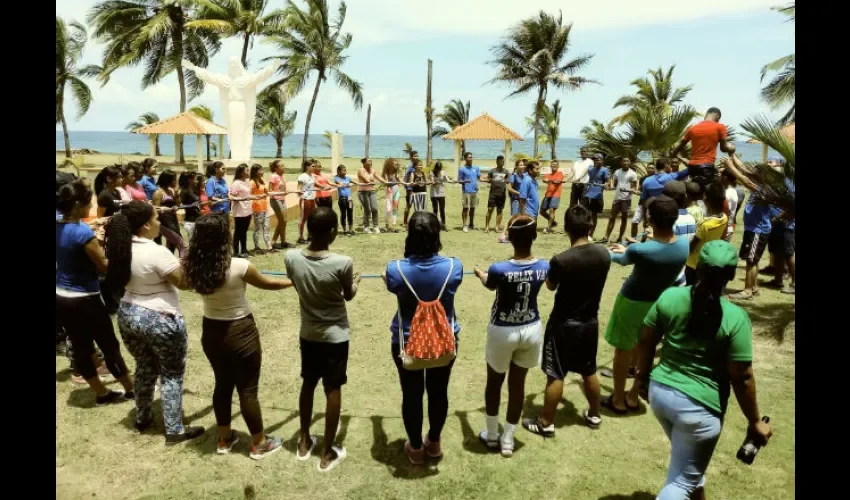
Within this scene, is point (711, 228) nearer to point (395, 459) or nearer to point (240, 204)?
point (395, 459)

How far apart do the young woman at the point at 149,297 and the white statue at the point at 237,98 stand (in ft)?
76.4

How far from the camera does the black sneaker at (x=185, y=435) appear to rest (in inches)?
167

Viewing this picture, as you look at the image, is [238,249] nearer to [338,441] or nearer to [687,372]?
[338,441]

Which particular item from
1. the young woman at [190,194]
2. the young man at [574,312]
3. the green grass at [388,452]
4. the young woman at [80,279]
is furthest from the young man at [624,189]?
the young woman at [80,279]

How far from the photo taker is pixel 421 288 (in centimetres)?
358

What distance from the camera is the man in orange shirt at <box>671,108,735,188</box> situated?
7066 mm

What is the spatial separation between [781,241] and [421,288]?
7.14 meters

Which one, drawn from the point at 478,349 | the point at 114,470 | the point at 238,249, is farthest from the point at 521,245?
the point at 238,249

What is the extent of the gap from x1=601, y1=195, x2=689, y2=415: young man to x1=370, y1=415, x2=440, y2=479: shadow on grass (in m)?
1.80

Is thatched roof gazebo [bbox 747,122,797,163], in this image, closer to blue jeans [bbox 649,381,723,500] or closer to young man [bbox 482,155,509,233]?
blue jeans [bbox 649,381,723,500]

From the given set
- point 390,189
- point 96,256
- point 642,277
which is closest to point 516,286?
point 642,277
